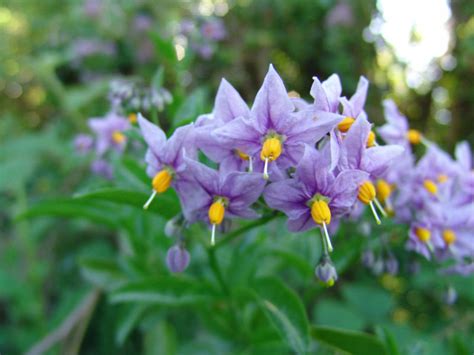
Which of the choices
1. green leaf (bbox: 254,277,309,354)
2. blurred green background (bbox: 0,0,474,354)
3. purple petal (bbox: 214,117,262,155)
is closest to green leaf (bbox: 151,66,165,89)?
blurred green background (bbox: 0,0,474,354)

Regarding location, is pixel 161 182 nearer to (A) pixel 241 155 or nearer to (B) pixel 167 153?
(B) pixel 167 153

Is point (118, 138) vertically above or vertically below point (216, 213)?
below

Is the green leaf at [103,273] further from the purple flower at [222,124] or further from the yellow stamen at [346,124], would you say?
the yellow stamen at [346,124]

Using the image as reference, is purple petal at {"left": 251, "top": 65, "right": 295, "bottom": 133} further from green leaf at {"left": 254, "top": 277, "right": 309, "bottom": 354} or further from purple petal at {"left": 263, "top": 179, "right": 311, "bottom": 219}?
green leaf at {"left": 254, "top": 277, "right": 309, "bottom": 354}

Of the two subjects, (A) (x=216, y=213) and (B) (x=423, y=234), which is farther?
(B) (x=423, y=234)

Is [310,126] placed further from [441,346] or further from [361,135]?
[441,346]

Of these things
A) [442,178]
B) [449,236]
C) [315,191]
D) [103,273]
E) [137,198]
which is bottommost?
[103,273]

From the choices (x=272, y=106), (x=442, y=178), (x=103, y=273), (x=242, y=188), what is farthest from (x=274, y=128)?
(x=103, y=273)
